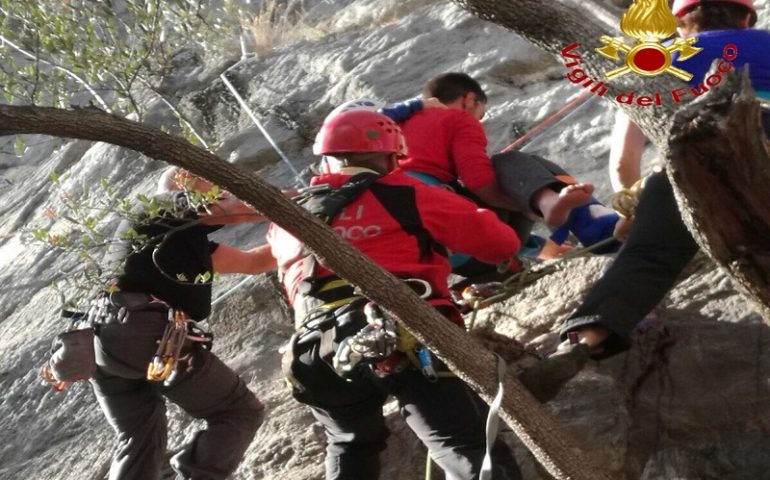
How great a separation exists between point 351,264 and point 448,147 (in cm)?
247

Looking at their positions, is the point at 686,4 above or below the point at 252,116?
above

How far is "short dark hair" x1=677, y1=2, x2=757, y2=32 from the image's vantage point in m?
4.33

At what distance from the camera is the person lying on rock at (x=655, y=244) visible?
4.15 meters

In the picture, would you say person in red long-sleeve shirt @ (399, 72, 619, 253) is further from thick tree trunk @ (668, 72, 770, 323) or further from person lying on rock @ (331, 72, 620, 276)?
thick tree trunk @ (668, 72, 770, 323)

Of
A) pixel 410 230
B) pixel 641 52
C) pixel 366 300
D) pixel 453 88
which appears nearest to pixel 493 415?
pixel 366 300

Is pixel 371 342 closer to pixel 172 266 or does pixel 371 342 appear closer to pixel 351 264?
pixel 351 264

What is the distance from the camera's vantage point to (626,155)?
5020 mm

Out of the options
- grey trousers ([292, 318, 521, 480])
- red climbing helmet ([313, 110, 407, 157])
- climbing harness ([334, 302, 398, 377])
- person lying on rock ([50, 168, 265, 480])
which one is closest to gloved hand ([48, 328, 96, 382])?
person lying on rock ([50, 168, 265, 480])

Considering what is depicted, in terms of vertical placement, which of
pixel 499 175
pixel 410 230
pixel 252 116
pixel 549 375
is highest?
pixel 410 230

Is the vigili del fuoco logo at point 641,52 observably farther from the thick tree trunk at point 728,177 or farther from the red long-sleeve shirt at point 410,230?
the red long-sleeve shirt at point 410,230

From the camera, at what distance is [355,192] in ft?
14.6

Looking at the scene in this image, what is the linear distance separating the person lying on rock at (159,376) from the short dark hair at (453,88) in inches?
64.1

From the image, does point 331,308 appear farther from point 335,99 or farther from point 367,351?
point 335,99

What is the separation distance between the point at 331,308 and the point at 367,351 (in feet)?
1.86
